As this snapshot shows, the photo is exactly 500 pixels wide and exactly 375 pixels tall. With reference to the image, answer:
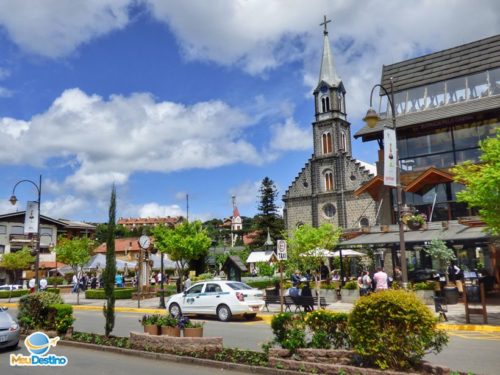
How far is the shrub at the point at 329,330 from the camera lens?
834cm

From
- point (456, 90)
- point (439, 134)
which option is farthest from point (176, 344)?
point (456, 90)

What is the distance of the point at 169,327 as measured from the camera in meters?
10.7

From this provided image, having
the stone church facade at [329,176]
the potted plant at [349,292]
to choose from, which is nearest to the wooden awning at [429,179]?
the potted plant at [349,292]

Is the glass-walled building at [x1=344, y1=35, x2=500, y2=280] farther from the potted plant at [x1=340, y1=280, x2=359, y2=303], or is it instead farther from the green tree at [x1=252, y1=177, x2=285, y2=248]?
the green tree at [x1=252, y1=177, x2=285, y2=248]

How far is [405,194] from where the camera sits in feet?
96.2

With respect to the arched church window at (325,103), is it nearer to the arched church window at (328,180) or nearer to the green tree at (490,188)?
the arched church window at (328,180)

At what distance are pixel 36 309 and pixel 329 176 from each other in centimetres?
4716

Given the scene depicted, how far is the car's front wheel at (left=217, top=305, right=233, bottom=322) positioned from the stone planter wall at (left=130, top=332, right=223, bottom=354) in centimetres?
715

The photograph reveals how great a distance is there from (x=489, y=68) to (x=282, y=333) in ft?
89.2

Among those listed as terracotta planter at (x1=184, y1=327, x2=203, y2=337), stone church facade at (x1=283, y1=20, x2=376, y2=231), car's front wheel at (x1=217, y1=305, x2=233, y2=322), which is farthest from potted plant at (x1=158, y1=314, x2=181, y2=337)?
stone church facade at (x1=283, y1=20, x2=376, y2=231)

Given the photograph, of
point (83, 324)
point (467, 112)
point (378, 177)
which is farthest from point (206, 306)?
point (467, 112)

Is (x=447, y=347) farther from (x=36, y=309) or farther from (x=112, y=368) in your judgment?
(x=36, y=309)

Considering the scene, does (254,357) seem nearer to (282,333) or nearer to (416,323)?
(282,333)

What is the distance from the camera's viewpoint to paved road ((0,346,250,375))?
8.63m
